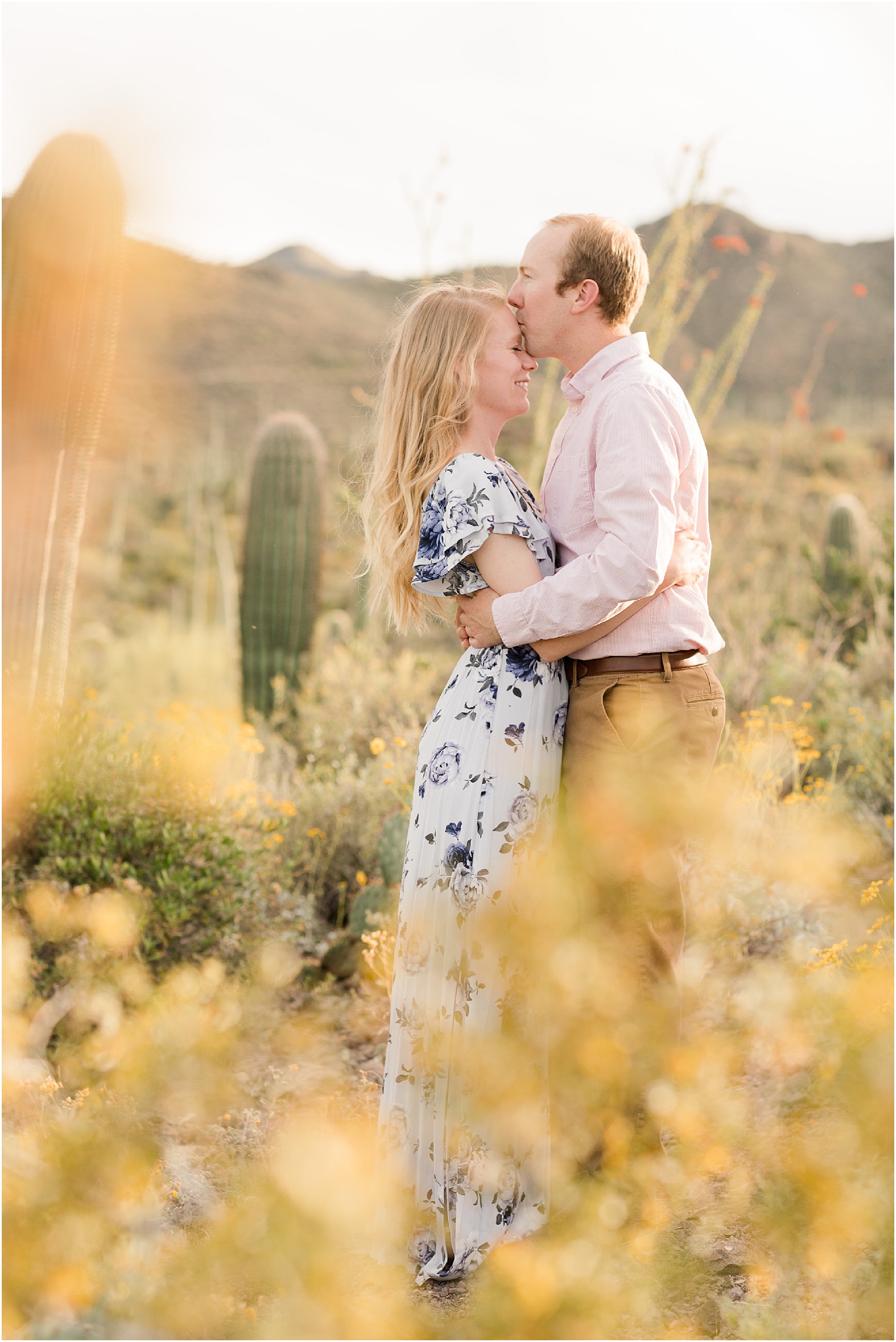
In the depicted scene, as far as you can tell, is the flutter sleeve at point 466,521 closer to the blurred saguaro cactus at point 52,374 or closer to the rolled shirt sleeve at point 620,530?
the rolled shirt sleeve at point 620,530

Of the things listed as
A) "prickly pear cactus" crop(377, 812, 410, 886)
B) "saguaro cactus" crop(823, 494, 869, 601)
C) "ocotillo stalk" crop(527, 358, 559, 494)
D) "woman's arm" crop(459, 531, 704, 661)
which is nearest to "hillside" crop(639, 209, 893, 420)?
"saguaro cactus" crop(823, 494, 869, 601)

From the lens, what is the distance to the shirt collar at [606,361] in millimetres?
2066

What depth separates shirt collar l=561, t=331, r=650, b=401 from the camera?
2.07 metres

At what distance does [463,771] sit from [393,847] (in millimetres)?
1601

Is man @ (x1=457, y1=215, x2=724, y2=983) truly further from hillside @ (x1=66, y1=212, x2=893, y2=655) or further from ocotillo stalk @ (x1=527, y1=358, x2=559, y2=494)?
hillside @ (x1=66, y1=212, x2=893, y2=655)

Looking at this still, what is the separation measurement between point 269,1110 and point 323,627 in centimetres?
639

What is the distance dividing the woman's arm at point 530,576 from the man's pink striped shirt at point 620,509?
0.10ft

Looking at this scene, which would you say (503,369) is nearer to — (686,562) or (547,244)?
(547,244)

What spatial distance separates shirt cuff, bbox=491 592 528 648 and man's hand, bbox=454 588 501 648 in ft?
0.16

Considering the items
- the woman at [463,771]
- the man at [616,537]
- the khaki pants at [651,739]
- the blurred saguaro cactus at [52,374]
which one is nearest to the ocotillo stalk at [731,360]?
the blurred saguaro cactus at [52,374]

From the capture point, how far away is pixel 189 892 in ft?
10.7

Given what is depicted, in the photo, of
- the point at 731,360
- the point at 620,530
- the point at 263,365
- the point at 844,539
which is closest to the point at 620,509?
the point at 620,530

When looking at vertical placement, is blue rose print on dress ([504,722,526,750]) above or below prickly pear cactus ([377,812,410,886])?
above

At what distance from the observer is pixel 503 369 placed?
2137mm
